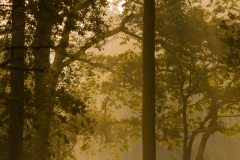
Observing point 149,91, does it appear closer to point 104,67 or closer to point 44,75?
point 44,75

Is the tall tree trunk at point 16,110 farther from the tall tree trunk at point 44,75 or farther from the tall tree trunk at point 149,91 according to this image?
the tall tree trunk at point 149,91

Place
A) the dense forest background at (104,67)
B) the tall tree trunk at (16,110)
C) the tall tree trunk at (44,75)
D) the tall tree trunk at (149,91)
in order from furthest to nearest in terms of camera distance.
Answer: the tall tree trunk at (16,110) → the dense forest background at (104,67) → the tall tree trunk at (149,91) → the tall tree trunk at (44,75)

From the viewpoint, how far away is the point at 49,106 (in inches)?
501

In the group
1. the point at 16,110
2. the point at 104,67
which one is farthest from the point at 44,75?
the point at 104,67

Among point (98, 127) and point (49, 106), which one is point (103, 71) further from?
point (49, 106)

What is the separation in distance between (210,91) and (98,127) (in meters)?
7.30

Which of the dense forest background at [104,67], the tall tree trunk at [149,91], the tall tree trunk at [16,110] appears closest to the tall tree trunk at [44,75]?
the dense forest background at [104,67]

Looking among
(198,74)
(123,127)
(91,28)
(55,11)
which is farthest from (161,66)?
(55,11)

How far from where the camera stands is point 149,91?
12.4 m

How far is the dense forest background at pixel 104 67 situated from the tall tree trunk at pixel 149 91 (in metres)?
0.03

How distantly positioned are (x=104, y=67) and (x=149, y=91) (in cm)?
1063

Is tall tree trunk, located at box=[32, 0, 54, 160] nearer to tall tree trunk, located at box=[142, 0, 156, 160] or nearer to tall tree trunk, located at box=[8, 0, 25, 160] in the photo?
tall tree trunk, located at box=[8, 0, 25, 160]

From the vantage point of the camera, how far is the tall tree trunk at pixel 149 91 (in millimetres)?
12289

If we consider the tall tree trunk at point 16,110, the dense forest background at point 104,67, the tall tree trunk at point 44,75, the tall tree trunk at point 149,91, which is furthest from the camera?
the tall tree trunk at point 16,110
